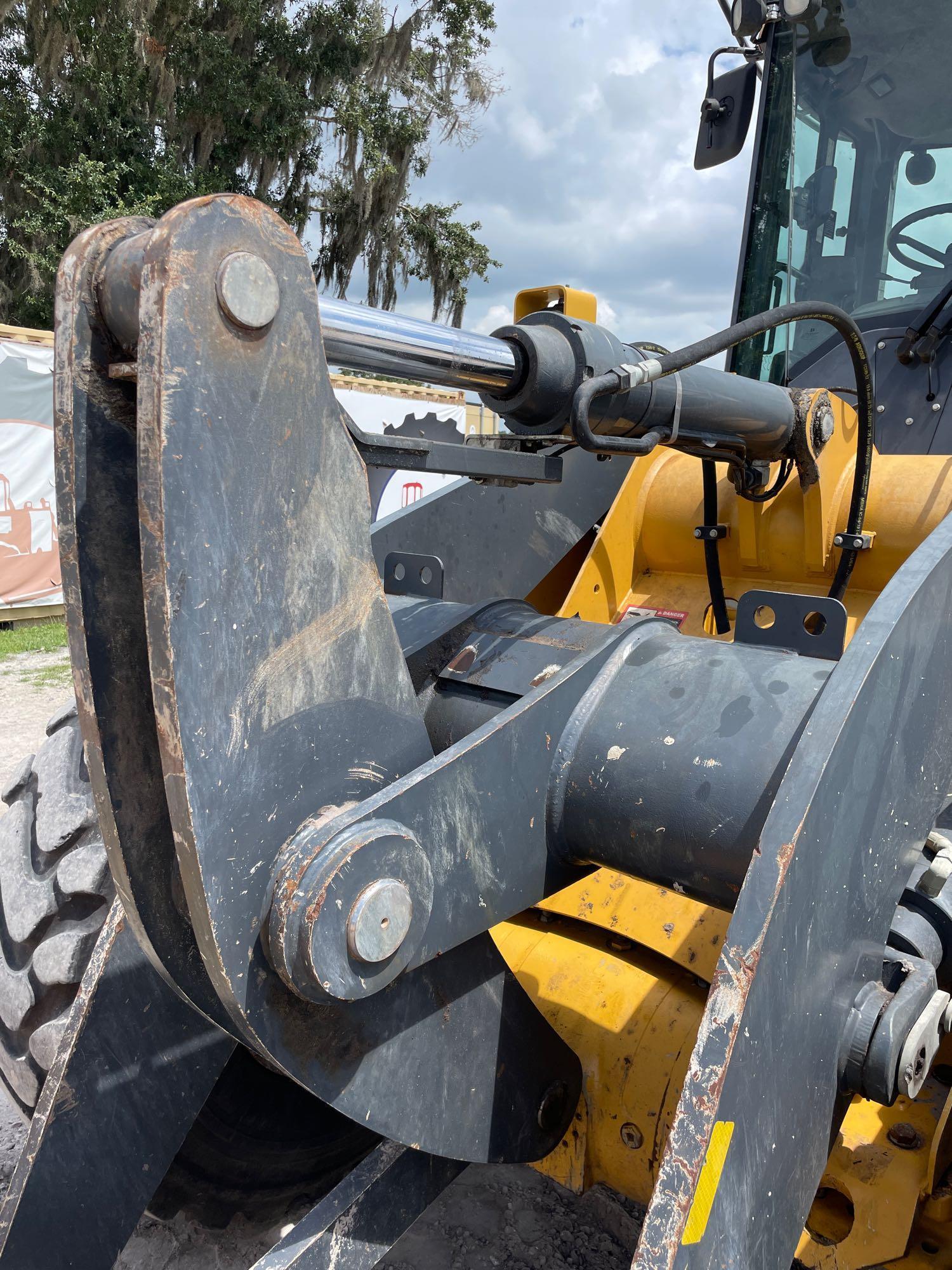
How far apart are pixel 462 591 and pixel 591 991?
106cm

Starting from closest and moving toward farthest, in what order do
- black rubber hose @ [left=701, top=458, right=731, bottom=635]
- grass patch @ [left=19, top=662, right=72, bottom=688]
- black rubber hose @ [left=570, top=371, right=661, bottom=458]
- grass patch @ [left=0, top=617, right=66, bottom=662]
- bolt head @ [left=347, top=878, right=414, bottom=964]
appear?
1. bolt head @ [left=347, top=878, right=414, bottom=964]
2. black rubber hose @ [left=570, top=371, right=661, bottom=458]
3. black rubber hose @ [left=701, top=458, right=731, bottom=635]
4. grass patch @ [left=19, top=662, right=72, bottom=688]
5. grass patch @ [left=0, top=617, right=66, bottom=662]

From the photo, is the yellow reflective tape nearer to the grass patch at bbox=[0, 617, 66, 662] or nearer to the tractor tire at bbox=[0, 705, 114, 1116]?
the tractor tire at bbox=[0, 705, 114, 1116]

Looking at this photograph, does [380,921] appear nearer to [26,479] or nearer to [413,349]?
[413,349]

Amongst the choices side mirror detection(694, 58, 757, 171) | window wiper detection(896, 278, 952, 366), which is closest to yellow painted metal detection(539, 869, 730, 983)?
window wiper detection(896, 278, 952, 366)

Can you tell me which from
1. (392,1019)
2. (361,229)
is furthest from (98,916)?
(361,229)

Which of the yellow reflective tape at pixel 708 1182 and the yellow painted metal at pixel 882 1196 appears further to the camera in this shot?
the yellow painted metal at pixel 882 1196

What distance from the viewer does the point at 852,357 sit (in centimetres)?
211

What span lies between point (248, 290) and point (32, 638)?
30.2 ft

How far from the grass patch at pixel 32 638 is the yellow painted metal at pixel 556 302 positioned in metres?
7.75

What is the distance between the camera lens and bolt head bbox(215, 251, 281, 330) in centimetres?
92

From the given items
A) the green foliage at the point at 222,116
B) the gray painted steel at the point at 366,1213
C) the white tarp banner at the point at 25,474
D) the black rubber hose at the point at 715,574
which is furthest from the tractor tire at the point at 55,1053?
the green foliage at the point at 222,116

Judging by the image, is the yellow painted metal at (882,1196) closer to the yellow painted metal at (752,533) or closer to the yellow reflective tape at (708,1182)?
the yellow reflective tape at (708,1182)

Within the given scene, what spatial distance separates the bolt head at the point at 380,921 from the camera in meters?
1.02

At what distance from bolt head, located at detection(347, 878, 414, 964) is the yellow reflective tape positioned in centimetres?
38
